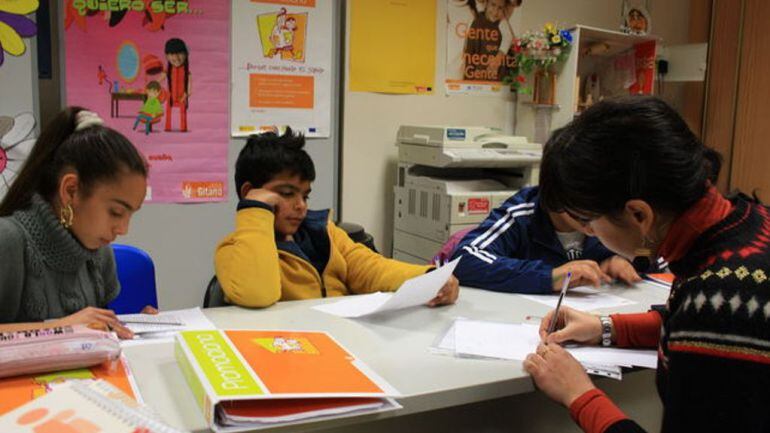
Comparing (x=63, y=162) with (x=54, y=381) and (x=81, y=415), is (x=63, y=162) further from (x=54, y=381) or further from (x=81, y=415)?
(x=81, y=415)

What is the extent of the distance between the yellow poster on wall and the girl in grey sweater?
6.63ft

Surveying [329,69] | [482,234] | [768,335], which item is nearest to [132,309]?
[482,234]

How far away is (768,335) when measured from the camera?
2.71 ft

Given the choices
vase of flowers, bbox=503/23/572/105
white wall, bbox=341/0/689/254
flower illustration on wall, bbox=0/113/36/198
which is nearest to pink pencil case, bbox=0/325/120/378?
flower illustration on wall, bbox=0/113/36/198

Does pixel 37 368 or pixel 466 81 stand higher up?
pixel 466 81

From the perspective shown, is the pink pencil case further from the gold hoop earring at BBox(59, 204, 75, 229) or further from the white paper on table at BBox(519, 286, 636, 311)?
the white paper on table at BBox(519, 286, 636, 311)

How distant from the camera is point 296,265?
68.0 inches

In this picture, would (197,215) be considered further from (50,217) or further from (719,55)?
(719,55)

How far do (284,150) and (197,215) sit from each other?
1.33 m

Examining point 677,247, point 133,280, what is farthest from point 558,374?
point 133,280

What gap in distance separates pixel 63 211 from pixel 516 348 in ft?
3.04

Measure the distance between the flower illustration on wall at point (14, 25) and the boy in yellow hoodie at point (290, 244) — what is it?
126 cm

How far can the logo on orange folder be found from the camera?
42.8 inches

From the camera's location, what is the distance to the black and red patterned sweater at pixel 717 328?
0.83 meters
